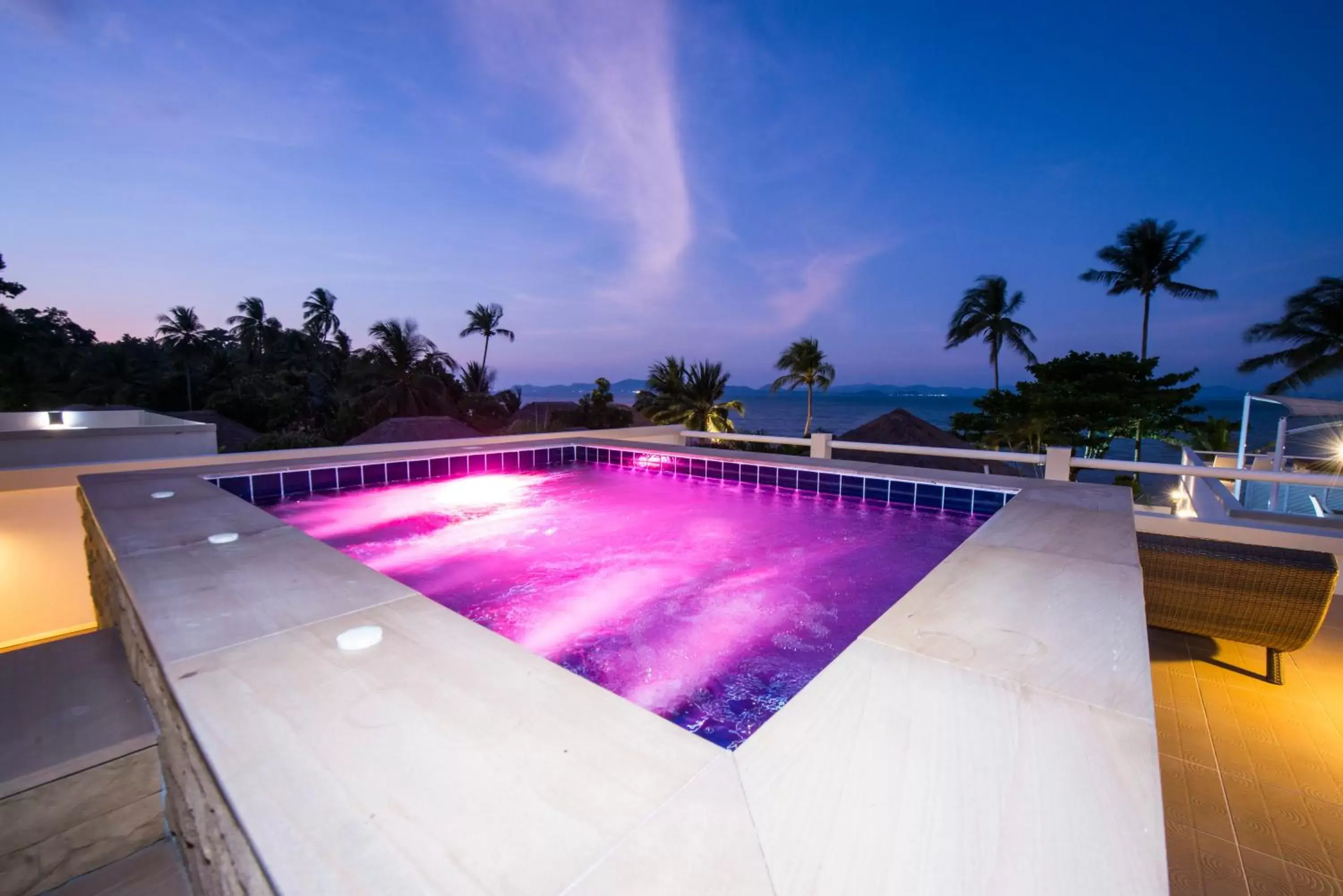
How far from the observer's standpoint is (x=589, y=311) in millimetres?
20484

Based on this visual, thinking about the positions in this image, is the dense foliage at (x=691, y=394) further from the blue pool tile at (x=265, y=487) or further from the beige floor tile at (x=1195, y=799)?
the beige floor tile at (x=1195, y=799)

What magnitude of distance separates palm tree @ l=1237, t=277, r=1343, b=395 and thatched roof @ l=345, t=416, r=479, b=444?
24.6 metres

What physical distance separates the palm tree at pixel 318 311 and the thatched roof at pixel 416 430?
16.6 m

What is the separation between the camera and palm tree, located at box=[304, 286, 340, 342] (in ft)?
92.3

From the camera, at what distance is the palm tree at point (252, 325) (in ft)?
87.5

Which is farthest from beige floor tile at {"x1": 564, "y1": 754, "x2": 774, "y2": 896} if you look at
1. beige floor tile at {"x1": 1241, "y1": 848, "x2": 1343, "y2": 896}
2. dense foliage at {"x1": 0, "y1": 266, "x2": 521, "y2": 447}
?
dense foliage at {"x1": 0, "y1": 266, "x2": 521, "y2": 447}

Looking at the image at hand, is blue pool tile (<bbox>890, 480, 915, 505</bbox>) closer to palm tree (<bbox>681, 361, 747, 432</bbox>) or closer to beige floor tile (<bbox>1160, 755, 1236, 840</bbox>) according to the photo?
beige floor tile (<bbox>1160, 755, 1236, 840</bbox>)

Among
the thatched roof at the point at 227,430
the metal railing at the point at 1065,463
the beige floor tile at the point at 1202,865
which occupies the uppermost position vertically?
the metal railing at the point at 1065,463

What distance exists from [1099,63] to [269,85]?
1490cm

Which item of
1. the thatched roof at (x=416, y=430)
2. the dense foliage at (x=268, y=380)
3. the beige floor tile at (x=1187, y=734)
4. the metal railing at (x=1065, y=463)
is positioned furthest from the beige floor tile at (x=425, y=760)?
the dense foliage at (x=268, y=380)

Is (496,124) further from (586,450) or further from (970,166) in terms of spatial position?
(970,166)

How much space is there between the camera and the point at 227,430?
18.0m

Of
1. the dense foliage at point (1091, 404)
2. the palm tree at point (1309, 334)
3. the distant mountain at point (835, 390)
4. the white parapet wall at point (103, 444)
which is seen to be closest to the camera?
the white parapet wall at point (103, 444)

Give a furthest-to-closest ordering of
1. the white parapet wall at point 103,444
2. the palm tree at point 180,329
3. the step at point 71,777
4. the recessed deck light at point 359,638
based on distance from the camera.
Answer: the palm tree at point 180,329, the white parapet wall at point 103,444, the recessed deck light at point 359,638, the step at point 71,777
